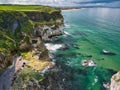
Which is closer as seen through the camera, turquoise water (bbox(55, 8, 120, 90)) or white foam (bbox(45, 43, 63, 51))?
turquoise water (bbox(55, 8, 120, 90))

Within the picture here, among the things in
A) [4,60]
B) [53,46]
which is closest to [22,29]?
[53,46]

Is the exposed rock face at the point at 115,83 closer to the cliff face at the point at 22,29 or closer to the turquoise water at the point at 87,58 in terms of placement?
the turquoise water at the point at 87,58

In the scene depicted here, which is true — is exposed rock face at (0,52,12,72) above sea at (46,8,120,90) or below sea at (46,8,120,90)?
above

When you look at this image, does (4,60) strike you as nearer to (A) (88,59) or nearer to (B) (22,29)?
(A) (88,59)

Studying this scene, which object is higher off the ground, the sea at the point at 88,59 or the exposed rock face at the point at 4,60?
the exposed rock face at the point at 4,60

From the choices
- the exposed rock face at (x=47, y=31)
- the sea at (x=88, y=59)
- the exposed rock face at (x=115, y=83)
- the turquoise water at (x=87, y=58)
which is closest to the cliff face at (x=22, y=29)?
the exposed rock face at (x=47, y=31)

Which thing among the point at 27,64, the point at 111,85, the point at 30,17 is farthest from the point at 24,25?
the point at 111,85

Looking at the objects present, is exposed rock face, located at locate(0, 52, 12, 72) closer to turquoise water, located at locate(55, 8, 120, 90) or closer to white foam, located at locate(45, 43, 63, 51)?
turquoise water, located at locate(55, 8, 120, 90)

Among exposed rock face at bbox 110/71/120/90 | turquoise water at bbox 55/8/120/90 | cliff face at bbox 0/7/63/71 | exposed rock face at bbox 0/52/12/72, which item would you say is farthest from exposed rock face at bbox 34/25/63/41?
exposed rock face at bbox 110/71/120/90
